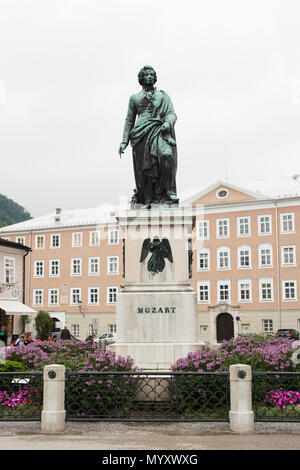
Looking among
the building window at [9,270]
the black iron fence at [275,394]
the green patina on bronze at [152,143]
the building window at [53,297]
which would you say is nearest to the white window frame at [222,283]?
the building window at [53,297]

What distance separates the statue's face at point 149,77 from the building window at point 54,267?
2106 inches

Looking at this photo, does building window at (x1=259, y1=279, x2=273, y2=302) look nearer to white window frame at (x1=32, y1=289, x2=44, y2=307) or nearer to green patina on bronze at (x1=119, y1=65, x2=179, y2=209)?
white window frame at (x1=32, y1=289, x2=44, y2=307)

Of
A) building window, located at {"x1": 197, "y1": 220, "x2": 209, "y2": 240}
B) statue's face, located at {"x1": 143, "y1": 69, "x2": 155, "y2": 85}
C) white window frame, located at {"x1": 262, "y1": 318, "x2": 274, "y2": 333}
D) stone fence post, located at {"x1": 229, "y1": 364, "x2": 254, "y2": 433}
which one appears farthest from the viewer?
building window, located at {"x1": 197, "y1": 220, "x2": 209, "y2": 240}

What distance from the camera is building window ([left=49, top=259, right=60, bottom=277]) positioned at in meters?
64.1

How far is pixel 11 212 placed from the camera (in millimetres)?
120938

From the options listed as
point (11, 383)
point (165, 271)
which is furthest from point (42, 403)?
point (165, 271)

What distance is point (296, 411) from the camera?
8.41 meters

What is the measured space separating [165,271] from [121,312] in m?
1.17

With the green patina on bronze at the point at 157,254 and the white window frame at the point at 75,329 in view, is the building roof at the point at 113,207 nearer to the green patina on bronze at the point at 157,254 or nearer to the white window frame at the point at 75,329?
the white window frame at the point at 75,329

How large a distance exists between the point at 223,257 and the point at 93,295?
15.4 m

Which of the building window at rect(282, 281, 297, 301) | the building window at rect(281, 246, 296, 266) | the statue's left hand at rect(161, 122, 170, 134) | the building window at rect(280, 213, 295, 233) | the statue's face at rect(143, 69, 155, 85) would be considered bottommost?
the building window at rect(282, 281, 297, 301)

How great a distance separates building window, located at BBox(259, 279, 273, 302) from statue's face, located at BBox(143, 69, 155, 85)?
1684 inches

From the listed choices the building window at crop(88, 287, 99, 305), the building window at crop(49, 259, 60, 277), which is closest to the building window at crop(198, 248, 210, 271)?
the building window at crop(88, 287, 99, 305)

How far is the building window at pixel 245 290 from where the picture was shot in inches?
2101
